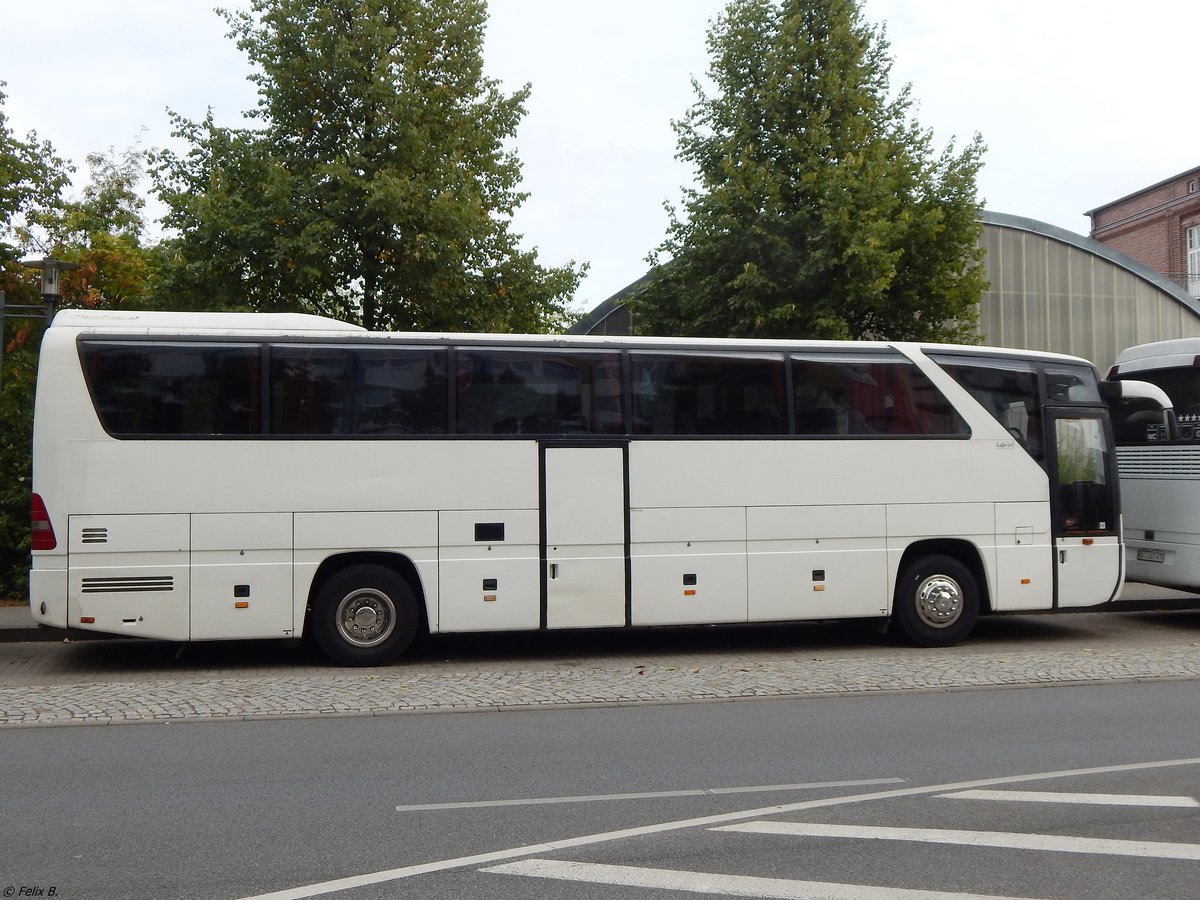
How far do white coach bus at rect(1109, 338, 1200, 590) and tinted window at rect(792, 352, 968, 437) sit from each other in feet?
10.5

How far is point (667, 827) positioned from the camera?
19.2ft

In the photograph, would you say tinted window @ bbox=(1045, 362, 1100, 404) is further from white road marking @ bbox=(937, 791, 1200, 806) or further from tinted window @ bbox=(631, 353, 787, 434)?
white road marking @ bbox=(937, 791, 1200, 806)

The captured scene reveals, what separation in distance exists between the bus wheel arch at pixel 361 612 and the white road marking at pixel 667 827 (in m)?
5.86

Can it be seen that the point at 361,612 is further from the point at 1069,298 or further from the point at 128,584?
the point at 1069,298

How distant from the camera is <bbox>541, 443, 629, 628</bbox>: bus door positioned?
11.6 metres

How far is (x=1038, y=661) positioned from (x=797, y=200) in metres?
11.0

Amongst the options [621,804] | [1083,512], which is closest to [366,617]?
[621,804]

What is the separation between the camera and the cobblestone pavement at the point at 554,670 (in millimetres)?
9461

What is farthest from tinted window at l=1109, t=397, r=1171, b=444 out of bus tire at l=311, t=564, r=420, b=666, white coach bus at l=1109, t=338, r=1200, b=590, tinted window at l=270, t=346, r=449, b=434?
bus tire at l=311, t=564, r=420, b=666

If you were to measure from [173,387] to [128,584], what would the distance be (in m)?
1.87

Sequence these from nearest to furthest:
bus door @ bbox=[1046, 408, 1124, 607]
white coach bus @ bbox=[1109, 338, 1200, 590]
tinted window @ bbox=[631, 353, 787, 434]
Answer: tinted window @ bbox=[631, 353, 787, 434] → bus door @ bbox=[1046, 408, 1124, 607] → white coach bus @ bbox=[1109, 338, 1200, 590]

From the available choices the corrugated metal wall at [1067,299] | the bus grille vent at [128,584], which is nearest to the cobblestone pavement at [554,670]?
the bus grille vent at [128,584]

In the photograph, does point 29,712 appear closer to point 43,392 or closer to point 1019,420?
point 43,392

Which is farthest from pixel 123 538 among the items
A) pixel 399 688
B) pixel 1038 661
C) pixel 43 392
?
pixel 1038 661
